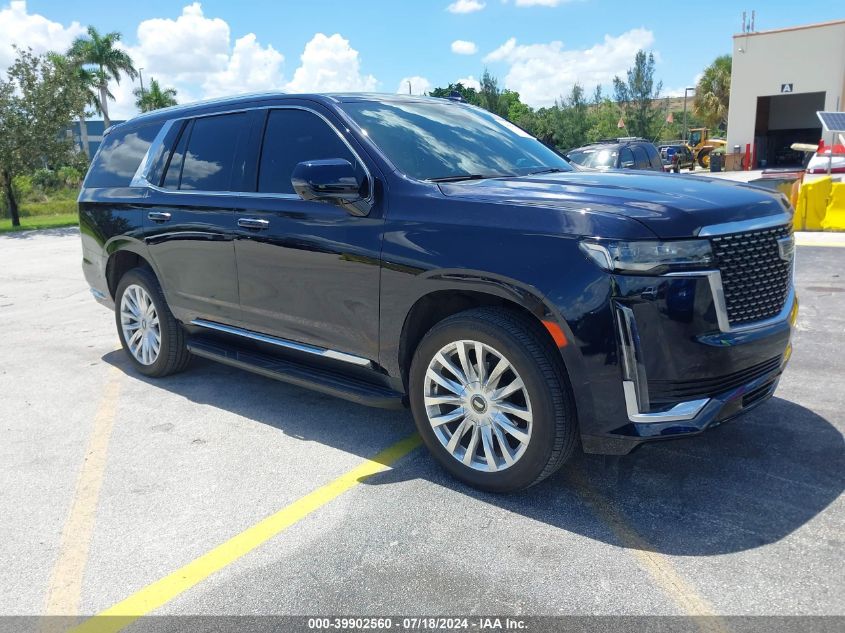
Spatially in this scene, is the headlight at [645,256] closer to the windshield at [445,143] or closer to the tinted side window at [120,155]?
the windshield at [445,143]

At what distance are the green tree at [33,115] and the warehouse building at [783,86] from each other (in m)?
32.8

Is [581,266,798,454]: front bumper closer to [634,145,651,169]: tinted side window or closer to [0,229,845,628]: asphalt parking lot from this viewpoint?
[0,229,845,628]: asphalt parking lot

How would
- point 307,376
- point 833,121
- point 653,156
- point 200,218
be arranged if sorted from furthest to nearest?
point 833,121 → point 653,156 → point 200,218 → point 307,376

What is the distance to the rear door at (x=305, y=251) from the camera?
379 cm

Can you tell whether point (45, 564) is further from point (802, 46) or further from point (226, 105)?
point (802, 46)

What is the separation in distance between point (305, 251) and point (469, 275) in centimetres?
119

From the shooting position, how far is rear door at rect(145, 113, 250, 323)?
181 inches

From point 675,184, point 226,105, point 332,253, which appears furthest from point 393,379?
point 226,105

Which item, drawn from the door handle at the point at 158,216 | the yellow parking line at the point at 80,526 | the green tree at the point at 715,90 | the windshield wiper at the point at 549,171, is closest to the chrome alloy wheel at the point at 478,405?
the windshield wiper at the point at 549,171

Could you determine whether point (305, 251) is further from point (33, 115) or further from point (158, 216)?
point (33, 115)

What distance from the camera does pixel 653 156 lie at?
1466 cm

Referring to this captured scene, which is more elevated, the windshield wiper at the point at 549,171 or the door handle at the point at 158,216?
the windshield wiper at the point at 549,171

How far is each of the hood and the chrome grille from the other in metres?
0.10

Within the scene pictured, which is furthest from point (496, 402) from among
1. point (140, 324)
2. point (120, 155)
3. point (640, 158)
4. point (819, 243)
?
point (640, 158)
